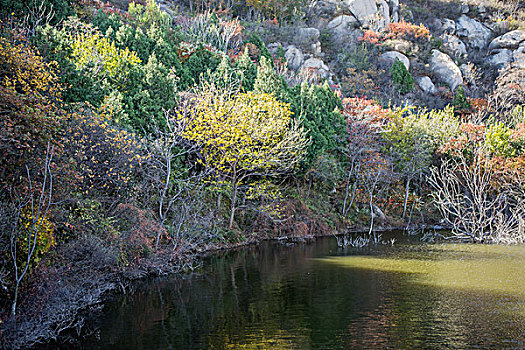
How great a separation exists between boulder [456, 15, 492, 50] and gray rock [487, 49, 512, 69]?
3636 millimetres

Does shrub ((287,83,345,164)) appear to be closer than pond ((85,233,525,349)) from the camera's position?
No

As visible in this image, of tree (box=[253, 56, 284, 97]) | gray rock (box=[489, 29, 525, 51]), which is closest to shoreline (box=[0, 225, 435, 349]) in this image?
tree (box=[253, 56, 284, 97])

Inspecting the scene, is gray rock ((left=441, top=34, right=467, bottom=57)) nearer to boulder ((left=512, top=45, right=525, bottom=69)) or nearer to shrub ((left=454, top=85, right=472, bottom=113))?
boulder ((left=512, top=45, right=525, bottom=69))

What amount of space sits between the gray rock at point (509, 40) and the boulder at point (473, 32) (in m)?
2.19

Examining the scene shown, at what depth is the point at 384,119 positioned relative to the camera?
36.3 meters

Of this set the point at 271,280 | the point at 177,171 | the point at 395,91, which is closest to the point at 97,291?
the point at 271,280

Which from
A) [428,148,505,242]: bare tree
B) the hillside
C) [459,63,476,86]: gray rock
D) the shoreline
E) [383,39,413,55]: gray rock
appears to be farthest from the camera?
[383,39,413,55]: gray rock

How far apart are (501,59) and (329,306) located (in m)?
58.9

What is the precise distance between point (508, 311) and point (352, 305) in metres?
4.06

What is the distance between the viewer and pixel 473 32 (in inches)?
2579

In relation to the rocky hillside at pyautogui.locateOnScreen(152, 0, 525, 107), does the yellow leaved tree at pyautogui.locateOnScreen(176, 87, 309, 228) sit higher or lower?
lower

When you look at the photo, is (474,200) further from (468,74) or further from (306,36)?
(468,74)

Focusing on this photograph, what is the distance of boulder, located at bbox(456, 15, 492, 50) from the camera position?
6450cm

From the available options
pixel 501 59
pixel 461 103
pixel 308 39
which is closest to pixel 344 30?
pixel 308 39
